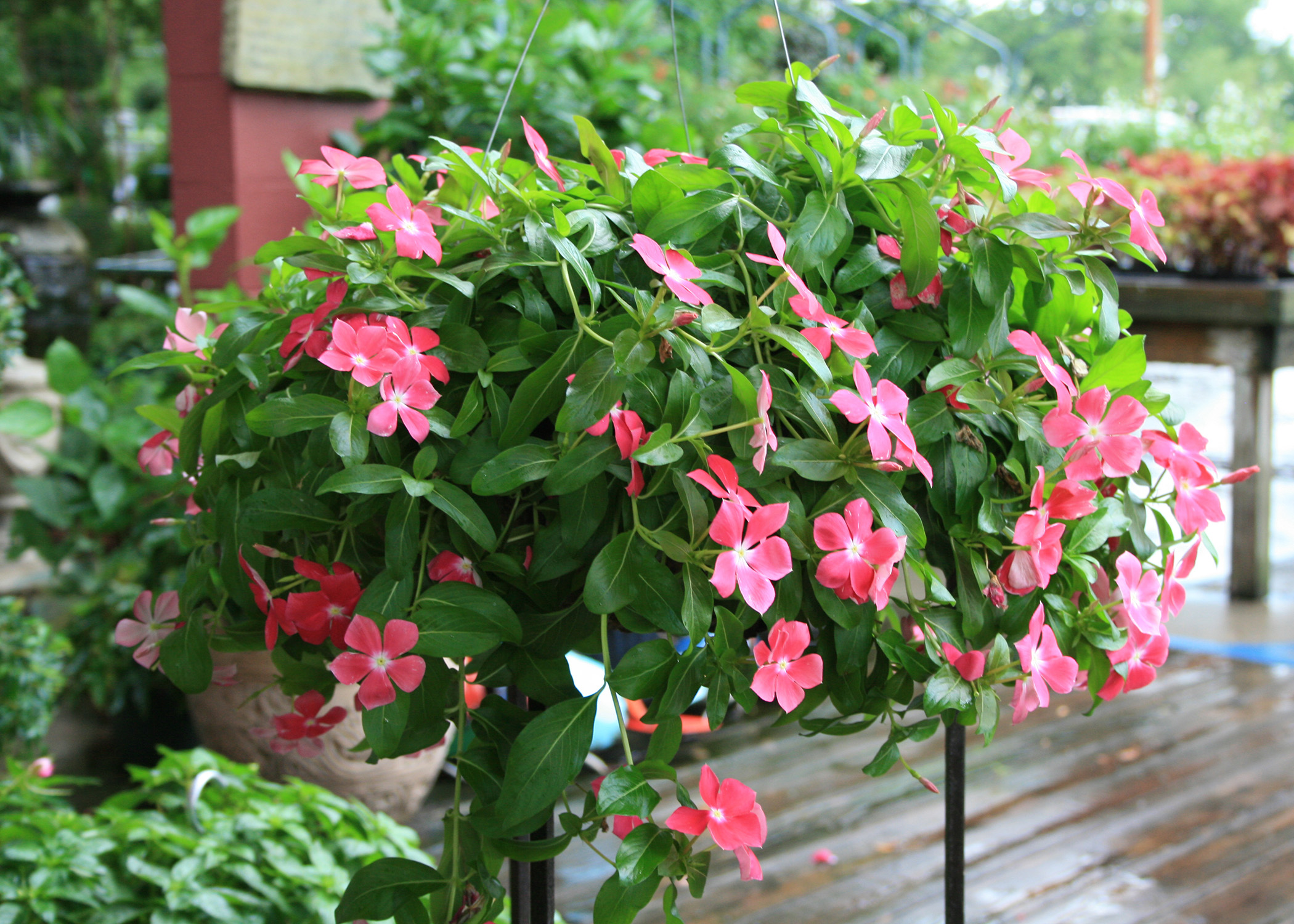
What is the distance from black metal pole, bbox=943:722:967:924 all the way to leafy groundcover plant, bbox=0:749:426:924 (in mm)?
575

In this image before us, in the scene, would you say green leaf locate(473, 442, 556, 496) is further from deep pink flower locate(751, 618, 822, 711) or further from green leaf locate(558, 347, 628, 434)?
deep pink flower locate(751, 618, 822, 711)

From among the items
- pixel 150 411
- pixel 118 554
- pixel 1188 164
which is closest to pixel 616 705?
pixel 150 411

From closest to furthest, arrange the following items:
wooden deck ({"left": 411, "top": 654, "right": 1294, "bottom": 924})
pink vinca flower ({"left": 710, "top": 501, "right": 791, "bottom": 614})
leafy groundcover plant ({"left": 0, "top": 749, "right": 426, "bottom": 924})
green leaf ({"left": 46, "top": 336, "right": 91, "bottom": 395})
Answer: 1. pink vinca flower ({"left": 710, "top": 501, "right": 791, "bottom": 614})
2. leafy groundcover plant ({"left": 0, "top": 749, "right": 426, "bottom": 924})
3. wooden deck ({"left": 411, "top": 654, "right": 1294, "bottom": 924})
4. green leaf ({"left": 46, "top": 336, "right": 91, "bottom": 395})

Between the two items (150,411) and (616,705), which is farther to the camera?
(150,411)

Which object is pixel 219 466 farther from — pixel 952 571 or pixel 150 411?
pixel 952 571

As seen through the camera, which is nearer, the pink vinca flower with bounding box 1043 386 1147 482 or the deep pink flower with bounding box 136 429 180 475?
the pink vinca flower with bounding box 1043 386 1147 482

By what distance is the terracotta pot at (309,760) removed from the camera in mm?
1722

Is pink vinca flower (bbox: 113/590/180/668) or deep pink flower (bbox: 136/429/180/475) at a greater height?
deep pink flower (bbox: 136/429/180/475)

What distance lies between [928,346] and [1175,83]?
31.7 m

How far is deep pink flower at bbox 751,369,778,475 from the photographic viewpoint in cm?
55

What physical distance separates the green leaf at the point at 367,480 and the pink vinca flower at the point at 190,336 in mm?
269

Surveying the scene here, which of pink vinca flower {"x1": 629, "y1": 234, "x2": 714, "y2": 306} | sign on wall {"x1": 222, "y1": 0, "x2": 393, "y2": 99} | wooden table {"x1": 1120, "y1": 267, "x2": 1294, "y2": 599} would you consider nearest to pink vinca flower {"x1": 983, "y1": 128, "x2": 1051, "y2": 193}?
pink vinca flower {"x1": 629, "y1": 234, "x2": 714, "y2": 306}

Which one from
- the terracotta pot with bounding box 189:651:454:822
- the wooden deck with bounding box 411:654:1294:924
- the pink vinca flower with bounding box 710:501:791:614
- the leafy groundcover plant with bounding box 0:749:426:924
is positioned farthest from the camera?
the terracotta pot with bounding box 189:651:454:822

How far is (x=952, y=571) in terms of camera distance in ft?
2.28
